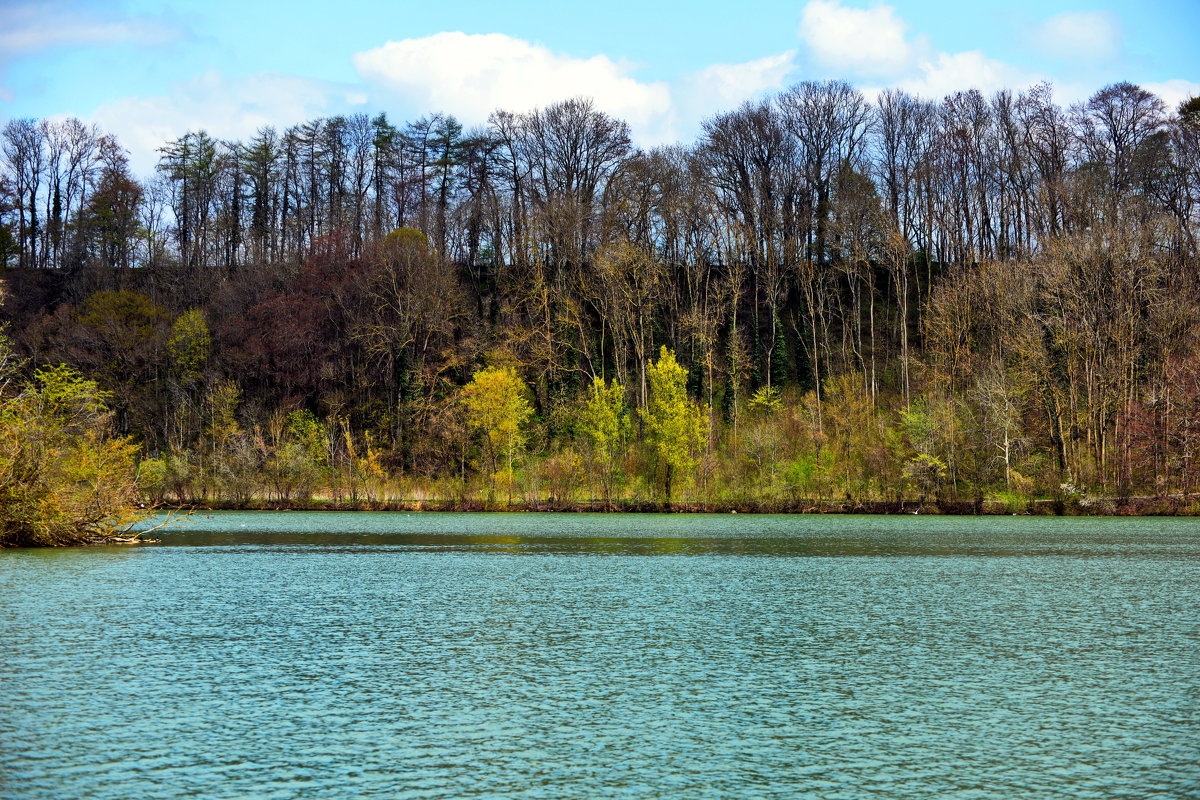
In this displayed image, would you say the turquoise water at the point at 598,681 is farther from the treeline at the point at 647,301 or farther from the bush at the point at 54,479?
the treeline at the point at 647,301

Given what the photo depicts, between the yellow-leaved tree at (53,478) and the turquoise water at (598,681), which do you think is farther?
the yellow-leaved tree at (53,478)

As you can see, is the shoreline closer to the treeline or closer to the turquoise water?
the treeline

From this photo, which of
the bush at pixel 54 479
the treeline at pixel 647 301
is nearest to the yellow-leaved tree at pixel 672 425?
the treeline at pixel 647 301

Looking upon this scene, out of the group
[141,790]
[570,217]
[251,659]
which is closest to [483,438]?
[570,217]

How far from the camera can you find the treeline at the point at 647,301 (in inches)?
2137

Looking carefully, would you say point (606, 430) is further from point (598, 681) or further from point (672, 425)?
point (598, 681)

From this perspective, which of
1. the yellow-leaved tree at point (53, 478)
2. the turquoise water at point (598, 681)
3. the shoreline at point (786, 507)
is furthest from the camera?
the shoreline at point (786, 507)

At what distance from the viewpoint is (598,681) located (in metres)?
12.4

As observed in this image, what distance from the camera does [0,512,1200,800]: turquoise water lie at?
8.76m

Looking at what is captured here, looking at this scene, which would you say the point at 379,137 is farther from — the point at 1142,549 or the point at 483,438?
the point at 1142,549

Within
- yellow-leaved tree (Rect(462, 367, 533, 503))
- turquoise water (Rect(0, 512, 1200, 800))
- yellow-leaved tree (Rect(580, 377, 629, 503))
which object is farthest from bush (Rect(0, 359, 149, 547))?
yellow-leaved tree (Rect(462, 367, 533, 503))

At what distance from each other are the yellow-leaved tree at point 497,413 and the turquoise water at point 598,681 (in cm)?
3596

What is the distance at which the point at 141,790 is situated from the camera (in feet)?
27.1

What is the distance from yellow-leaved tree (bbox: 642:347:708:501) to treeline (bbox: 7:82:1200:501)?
0.41 meters
